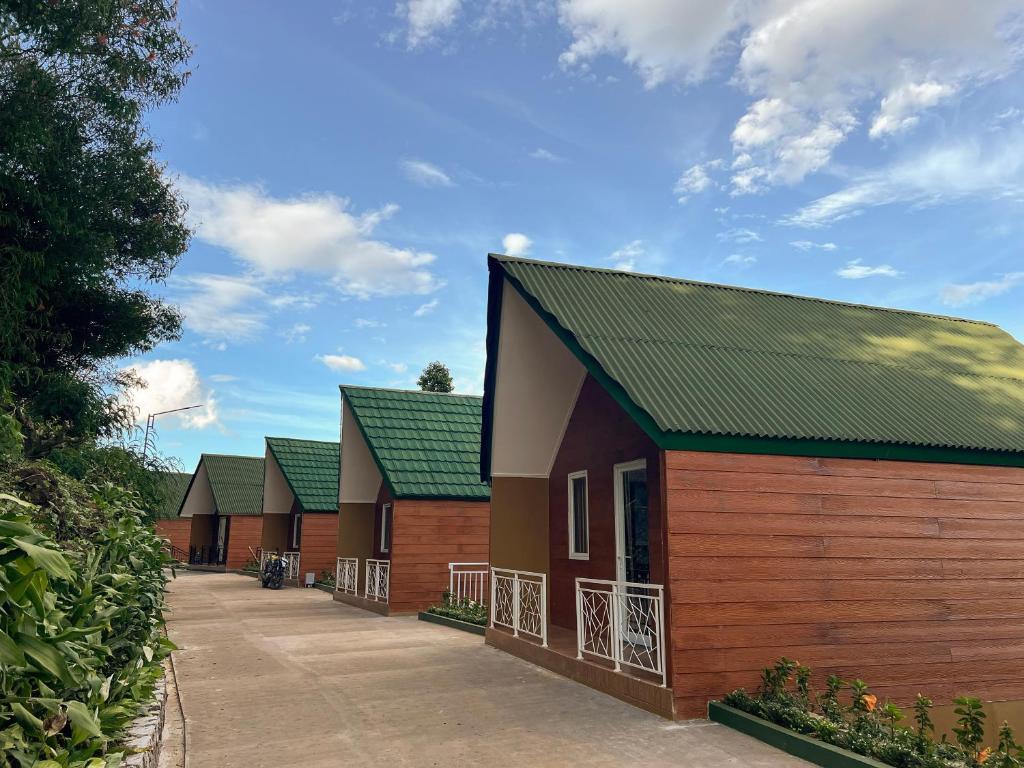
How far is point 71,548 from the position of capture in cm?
660

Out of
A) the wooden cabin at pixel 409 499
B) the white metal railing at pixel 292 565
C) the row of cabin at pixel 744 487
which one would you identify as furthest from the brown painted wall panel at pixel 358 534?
the row of cabin at pixel 744 487

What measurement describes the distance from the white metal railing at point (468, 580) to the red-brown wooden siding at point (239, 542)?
22300mm

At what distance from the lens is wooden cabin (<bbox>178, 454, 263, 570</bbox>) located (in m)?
35.2

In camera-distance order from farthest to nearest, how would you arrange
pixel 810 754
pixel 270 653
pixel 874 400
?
pixel 270 653 → pixel 874 400 → pixel 810 754

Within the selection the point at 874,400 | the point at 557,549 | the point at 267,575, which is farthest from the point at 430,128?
the point at 267,575

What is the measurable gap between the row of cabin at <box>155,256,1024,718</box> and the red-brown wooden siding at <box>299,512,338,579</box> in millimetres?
13321

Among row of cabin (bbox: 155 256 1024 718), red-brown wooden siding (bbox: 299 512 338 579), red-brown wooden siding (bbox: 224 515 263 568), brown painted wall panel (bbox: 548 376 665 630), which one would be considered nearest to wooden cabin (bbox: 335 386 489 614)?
row of cabin (bbox: 155 256 1024 718)

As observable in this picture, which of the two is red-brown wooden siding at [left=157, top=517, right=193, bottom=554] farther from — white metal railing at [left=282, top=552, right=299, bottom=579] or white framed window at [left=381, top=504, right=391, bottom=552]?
white framed window at [left=381, top=504, right=391, bottom=552]

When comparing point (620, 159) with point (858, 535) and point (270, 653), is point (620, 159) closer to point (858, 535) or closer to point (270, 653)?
point (858, 535)

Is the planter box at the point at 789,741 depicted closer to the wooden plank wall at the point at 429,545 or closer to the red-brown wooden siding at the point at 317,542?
the wooden plank wall at the point at 429,545

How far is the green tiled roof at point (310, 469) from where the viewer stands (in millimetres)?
24672

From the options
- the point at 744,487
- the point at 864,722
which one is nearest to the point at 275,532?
the point at 744,487

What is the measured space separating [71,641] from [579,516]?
7897mm

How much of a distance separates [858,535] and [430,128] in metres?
10.2
